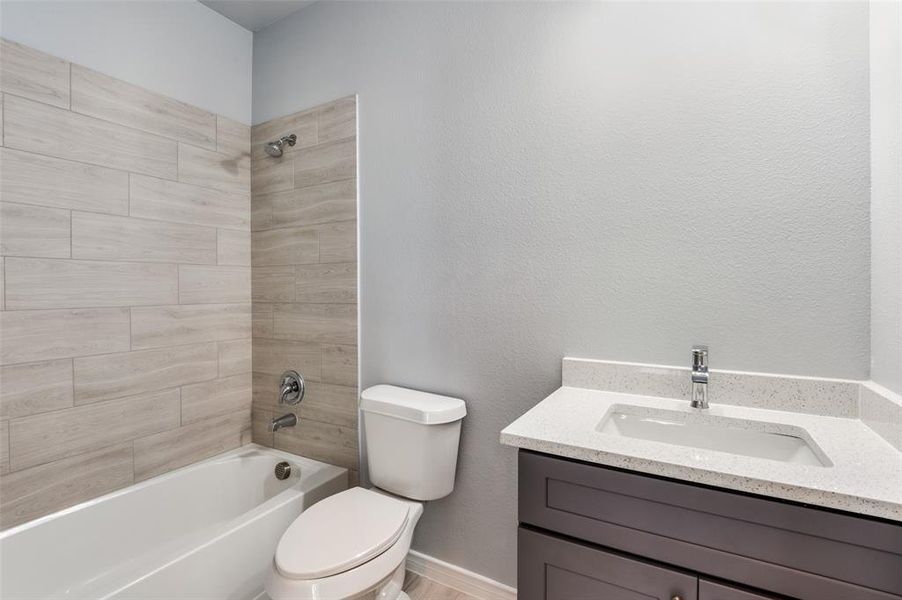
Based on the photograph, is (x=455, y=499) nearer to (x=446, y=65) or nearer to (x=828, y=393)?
(x=828, y=393)

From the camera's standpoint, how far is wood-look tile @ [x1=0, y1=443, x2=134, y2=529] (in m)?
1.52

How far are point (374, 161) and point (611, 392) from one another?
1350mm

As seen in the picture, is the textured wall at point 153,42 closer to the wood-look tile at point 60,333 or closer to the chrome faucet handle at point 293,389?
the wood-look tile at point 60,333

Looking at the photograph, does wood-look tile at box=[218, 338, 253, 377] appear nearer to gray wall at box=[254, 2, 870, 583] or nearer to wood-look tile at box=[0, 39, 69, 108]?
gray wall at box=[254, 2, 870, 583]

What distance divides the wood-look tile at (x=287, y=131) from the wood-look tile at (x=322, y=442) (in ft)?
4.44

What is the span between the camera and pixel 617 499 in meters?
0.93

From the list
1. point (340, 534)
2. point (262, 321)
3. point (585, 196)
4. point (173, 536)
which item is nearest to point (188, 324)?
point (262, 321)

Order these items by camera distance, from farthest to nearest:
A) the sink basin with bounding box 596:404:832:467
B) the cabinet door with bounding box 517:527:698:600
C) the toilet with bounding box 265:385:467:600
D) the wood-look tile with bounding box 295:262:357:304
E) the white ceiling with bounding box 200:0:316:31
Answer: the white ceiling with bounding box 200:0:316:31 → the wood-look tile with bounding box 295:262:357:304 → the toilet with bounding box 265:385:467:600 → the sink basin with bounding box 596:404:832:467 → the cabinet door with bounding box 517:527:698:600

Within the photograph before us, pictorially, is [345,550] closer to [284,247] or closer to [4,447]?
[4,447]

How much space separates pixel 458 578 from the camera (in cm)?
174

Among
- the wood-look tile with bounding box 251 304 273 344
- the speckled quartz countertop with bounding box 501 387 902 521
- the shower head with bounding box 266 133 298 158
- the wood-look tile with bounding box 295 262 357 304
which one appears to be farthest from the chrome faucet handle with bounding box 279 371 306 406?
the speckled quartz countertop with bounding box 501 387 902 521

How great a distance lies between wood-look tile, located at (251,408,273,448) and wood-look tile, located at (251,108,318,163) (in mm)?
1343

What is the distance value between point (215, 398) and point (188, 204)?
952 millimetres

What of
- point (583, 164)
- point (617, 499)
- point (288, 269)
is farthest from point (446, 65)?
point (617, 499)
